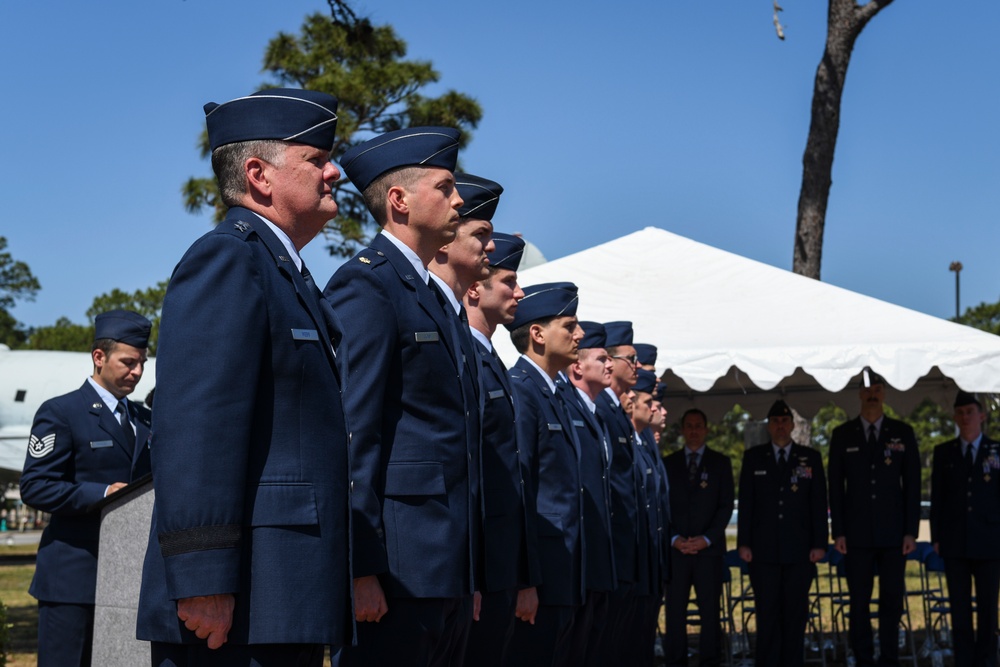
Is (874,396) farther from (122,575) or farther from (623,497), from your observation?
(122,575)

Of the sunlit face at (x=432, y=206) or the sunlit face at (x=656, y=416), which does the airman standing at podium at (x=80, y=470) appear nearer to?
the sunlit face at (x=432, y=206)

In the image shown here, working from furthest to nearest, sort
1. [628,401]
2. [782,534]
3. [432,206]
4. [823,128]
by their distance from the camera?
[823,128] → [782,534] → [628,401] → [432,206]

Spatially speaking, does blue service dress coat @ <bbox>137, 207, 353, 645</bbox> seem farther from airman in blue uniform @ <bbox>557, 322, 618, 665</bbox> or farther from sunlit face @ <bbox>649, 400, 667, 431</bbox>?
sunlit face @ <bbox>649, 400, 667, 431</bbox>

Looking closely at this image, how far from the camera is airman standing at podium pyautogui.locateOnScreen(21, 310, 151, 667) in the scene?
4.94 meters

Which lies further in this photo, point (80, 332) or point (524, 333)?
point (80, 332)

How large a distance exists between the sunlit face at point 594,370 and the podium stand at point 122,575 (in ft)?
10.0

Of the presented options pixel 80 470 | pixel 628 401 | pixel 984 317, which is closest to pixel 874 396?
pixel 628 401

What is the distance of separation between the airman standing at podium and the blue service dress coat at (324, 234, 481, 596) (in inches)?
72.9

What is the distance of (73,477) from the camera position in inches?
203

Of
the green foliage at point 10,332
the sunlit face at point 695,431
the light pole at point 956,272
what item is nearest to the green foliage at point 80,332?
the green foliage at point 10,332

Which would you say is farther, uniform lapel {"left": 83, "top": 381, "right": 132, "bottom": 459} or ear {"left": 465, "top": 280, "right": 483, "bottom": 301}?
uniform lapel {"left": 83, "top": 381, "right": 132, "bottom": 459}

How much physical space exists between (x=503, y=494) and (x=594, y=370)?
2.48m

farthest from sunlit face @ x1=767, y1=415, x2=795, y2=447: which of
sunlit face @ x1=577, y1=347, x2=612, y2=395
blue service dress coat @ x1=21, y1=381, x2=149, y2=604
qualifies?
blue service dress coat @ x1=21, y1=381, x2=149, y2=604

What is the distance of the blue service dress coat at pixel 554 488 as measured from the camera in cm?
489
